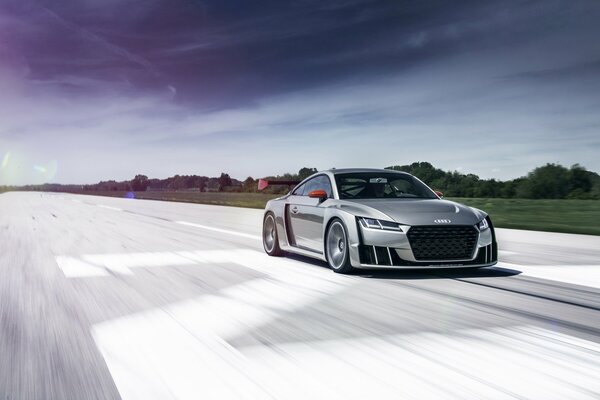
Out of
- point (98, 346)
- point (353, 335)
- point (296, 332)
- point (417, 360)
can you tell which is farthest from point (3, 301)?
point (417, 360)

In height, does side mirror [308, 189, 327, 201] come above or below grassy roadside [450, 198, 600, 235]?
above

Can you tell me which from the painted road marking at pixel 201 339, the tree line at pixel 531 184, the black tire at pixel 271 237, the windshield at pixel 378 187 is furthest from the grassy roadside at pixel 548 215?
the painted road marking at pixel 201 339

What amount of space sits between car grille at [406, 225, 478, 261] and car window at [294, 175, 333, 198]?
1890 mm

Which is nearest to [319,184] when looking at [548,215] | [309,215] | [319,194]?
[309,215]

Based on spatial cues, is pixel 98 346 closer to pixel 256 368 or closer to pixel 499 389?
pixel 256 368

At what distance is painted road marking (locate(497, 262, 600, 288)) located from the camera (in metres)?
7.68

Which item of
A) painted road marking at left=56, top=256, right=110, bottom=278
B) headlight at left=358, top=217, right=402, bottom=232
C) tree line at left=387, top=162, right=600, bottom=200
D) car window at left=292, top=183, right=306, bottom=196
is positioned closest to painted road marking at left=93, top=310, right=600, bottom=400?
headlight at left=358, top=217, right=402, bottom=232

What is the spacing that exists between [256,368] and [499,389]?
1429 millimetres

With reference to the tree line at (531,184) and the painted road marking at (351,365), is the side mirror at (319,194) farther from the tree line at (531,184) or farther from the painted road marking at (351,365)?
the tree line at (531,184)

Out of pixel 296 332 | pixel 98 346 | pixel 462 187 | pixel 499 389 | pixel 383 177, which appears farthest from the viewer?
pixel 462 187

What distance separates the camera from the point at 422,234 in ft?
25.3

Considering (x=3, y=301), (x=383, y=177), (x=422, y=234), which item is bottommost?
(x=3, y=301)

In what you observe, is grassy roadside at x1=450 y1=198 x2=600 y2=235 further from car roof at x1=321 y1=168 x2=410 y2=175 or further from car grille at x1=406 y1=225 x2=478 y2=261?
car grille at x1=406 y1=225 x2=478 y2=261

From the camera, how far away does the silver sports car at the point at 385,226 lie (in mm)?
7703
